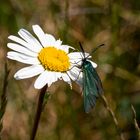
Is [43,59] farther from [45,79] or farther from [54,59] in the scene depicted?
[45,79]

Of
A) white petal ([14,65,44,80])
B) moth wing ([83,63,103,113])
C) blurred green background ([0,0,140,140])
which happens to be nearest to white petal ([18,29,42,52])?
white petal ([14,65,44,80])

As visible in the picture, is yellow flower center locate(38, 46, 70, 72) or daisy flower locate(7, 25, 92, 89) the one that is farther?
yellow flower center locate(38, 46, 70, 72)

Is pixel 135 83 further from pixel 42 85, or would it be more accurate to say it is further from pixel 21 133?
pixel 42 85

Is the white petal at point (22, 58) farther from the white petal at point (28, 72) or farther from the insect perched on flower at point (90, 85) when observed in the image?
the insect perched on flower at point (90, 85)

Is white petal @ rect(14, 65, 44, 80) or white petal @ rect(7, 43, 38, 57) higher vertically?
white petal @ rect(7, 43, 38, 57)

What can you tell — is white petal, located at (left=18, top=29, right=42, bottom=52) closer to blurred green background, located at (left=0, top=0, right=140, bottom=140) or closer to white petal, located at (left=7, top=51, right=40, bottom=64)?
white petal, located at (left=7, top=51, right=40, bottom=64)

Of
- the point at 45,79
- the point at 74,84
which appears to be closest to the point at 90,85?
the point at 45,79

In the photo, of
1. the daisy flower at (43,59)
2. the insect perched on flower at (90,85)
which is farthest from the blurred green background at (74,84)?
the insect perched on flower at (90,85)
